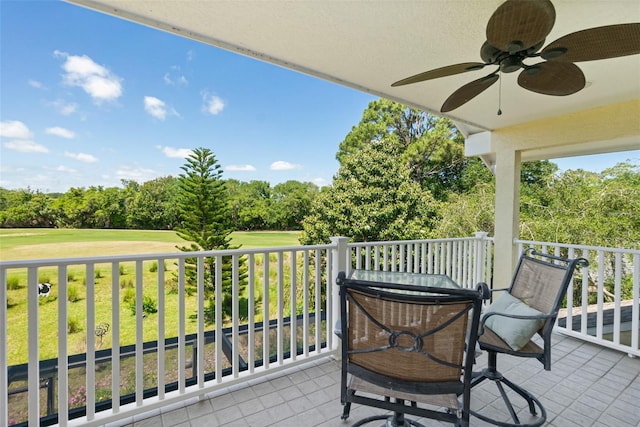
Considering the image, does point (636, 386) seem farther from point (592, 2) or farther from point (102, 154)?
point (102, 154)

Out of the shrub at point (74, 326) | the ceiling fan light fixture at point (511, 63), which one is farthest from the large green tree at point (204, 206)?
the ceiling fan light fixture at point (511, 63)

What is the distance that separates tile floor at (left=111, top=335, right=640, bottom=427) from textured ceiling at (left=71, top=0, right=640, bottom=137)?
2.45 metres

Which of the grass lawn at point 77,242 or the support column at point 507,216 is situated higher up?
the support column at point 507,216

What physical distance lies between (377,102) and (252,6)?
42.1ft

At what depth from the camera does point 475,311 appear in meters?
1.25

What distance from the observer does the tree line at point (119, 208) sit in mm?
6617

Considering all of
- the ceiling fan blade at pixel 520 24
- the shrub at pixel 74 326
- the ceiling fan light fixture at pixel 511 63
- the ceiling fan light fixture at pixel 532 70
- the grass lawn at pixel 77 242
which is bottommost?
the shrub at pixel 74 326

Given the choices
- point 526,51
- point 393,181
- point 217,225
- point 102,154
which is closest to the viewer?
point 526,51

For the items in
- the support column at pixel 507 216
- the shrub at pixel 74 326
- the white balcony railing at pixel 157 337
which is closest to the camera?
the white balcony railing at pixel 157 337

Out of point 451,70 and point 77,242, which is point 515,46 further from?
point 77,242

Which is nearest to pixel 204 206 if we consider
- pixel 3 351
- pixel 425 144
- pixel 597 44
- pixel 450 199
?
pixel 3 351

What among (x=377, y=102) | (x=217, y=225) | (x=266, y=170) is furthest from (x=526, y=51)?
(x=266, y=170)

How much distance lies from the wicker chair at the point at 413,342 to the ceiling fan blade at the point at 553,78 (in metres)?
1.36

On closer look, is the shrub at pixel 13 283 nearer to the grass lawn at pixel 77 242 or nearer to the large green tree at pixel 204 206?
the grass lawn at pixel 77 242
